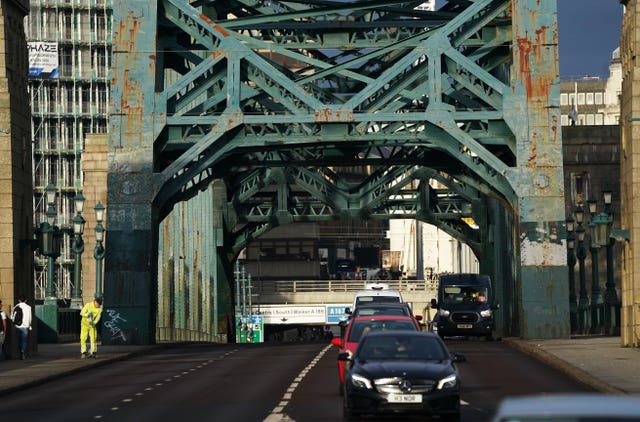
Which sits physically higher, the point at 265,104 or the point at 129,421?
the point at 265,104

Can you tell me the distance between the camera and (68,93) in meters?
125

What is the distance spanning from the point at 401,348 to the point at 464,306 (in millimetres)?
32315

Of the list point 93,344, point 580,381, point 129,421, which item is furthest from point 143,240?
point 129,421

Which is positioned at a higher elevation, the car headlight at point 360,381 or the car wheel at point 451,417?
the car headlight at point 360,381

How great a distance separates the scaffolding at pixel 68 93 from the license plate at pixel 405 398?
10355cm

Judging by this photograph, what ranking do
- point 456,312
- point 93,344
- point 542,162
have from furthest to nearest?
1. point 456,312
2. point 542,162
3. point 93,344

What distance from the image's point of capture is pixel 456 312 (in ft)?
178

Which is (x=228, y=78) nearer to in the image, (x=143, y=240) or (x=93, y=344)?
(x=143, y=240)

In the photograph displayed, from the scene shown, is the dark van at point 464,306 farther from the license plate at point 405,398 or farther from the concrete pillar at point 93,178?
the license plate at point 405,398

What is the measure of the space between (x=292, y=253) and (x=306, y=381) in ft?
432

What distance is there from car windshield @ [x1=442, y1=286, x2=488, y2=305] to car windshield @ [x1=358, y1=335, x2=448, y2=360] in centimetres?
3225

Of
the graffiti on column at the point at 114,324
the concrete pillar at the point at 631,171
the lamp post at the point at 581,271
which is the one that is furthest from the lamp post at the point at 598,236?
the graffiti on column at the point at 114,324

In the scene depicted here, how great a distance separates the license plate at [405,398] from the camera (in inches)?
828

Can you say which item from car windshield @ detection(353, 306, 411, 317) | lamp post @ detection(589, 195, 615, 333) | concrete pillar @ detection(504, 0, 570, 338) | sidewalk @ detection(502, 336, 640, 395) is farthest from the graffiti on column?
car windshield @ detection(353, 306, 411, 317)
